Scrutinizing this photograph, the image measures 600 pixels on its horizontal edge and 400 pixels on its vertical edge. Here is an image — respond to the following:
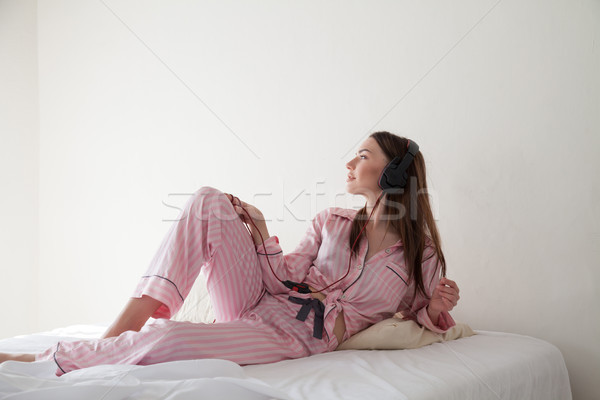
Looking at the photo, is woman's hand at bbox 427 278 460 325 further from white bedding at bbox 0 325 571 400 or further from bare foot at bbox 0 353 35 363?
bare foot at bbox 0 353 35 363

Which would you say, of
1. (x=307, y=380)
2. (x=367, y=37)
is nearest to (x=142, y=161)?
(x=367, y=37)

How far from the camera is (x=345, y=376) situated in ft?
3.44

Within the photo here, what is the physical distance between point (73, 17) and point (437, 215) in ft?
8.77

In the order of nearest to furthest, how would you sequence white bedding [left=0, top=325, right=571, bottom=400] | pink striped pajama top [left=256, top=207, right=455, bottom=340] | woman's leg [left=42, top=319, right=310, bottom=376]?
white bedding [left=0, top=325, right=571, bottom=400]
woman's leg [left=42, top=319, right=310, bottom=376]
pink striped pajama top [left=256, top=207, right=455, bottom=340]

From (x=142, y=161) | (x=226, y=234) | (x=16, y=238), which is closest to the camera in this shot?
(x=226, y=234)

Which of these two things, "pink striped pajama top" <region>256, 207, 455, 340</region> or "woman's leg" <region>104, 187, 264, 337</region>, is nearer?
"woman's leg" <region>104, 187, 264, 337</region>

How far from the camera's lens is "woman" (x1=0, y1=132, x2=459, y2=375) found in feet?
3.63

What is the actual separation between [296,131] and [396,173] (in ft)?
2.50

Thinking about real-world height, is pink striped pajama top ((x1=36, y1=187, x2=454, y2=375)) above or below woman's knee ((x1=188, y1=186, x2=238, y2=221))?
below

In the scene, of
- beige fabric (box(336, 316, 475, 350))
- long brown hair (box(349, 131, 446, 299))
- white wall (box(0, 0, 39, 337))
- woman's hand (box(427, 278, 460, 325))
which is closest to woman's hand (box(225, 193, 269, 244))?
long brown hair (box(349, 131, 446, 299))

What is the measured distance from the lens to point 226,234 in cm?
136

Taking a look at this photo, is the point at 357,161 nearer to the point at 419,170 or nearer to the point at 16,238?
the point at 419,170

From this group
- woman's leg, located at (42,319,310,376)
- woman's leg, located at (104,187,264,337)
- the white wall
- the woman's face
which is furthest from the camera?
the white wall

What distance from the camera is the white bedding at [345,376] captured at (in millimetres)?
821
